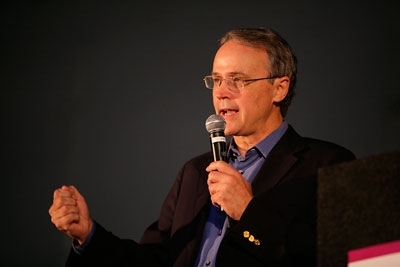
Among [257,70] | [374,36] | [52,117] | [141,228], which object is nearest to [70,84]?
[52,117]

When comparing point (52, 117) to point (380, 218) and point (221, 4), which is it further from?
point (380, 218)

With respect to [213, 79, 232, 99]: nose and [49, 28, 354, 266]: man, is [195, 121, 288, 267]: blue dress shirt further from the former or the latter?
[213, 79, 232, 99]: nose

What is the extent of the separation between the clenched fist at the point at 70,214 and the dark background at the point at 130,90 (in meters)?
0.88

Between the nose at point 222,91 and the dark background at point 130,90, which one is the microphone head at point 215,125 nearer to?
the nose at point 222,91

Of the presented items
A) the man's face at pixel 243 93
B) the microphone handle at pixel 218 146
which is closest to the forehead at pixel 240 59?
the man's face at pixel 243 93

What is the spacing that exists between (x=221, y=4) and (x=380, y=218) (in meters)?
2.07

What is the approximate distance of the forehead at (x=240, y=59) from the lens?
1.86 metres

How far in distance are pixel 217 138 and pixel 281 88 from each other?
0.53 meters

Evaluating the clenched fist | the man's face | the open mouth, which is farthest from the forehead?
the clenched fist

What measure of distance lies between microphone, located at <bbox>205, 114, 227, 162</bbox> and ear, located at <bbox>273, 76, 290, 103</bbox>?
42cm

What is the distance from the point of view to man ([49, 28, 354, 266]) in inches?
56.2

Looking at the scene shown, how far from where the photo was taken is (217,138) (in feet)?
5.10

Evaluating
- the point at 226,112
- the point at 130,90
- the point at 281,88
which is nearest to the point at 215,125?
the point at 226,112

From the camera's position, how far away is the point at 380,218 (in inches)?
26.6
